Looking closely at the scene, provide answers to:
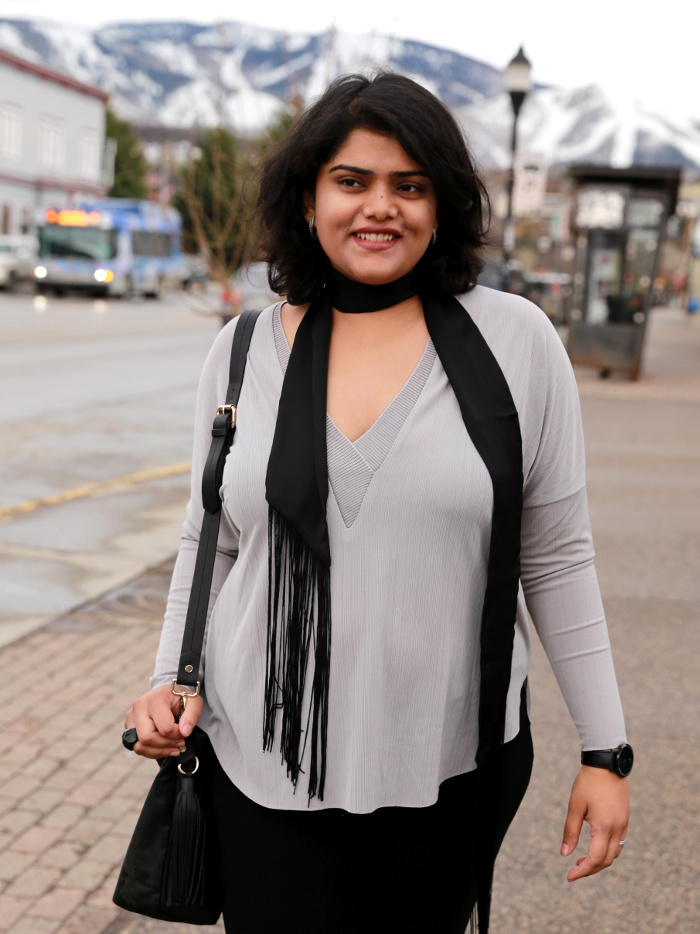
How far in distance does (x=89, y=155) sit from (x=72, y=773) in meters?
65.6

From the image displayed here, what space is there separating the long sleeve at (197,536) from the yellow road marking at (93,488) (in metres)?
6.30

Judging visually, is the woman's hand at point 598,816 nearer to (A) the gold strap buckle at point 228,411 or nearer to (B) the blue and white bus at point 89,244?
(A) the gold strap buckle at point 228,411

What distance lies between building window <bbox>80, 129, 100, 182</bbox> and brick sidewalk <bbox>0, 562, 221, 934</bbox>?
62902 millimetres

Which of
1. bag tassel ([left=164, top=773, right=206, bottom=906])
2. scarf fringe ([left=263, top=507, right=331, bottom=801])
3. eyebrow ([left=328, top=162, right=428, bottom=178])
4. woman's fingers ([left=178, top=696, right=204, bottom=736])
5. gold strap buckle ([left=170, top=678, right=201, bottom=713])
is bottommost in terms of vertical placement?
bag tassel ([left=164, top=773, right=206, bottom=906])

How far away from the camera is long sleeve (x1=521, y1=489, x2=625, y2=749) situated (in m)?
1.93

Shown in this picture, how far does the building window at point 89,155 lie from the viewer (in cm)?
6488

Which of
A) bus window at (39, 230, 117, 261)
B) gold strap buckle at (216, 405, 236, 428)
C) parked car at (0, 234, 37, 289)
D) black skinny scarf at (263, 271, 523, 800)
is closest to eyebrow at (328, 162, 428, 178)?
black skinny scarf at (263, 271, 523, 800)

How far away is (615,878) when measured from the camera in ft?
11.3

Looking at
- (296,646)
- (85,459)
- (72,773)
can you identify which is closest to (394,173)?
(296,646)

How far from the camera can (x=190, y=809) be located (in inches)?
75.4

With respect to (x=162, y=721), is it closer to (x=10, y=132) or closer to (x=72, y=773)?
(x=72, y=773)

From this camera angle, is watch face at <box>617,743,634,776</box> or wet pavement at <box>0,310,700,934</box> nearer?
watch face at <box>617,743,634,776</box>

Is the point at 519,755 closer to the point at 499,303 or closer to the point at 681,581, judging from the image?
the point at 499,303

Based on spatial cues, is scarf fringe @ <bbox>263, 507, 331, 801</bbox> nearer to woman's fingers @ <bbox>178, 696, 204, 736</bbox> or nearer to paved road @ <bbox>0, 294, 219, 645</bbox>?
woman's fingers @ <bbox>178, 696, 204, 736</bbox>
